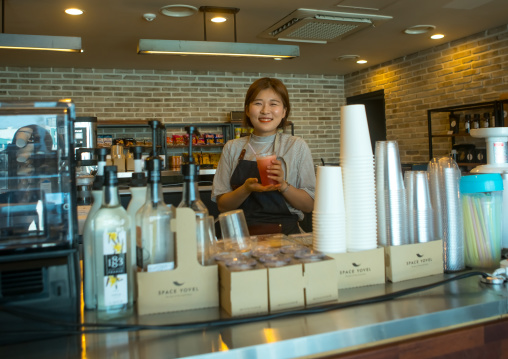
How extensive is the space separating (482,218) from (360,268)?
16.0 inches

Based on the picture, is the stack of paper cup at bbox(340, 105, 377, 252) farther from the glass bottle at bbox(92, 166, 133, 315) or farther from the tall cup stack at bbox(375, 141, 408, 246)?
the glass bottle at bbox(92, 166, 133, 315)

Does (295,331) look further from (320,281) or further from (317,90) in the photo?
(317,90)

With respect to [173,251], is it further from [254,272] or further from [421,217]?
[421,217]

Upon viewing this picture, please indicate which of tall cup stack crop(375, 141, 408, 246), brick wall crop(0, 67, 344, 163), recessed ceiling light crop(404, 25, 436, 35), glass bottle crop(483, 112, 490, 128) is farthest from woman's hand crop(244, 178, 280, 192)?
brick wall crop(0, 67, 344, 163)

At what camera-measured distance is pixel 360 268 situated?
121 cm

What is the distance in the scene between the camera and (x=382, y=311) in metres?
1.04

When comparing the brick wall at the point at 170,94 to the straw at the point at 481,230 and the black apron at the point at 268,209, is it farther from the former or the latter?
the straw at the point at 481,230

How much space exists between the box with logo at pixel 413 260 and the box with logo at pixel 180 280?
0.47 m

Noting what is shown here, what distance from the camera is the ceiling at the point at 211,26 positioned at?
182 inches

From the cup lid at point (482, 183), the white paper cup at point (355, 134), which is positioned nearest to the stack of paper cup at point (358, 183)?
the white paper cup at point (355, 134)

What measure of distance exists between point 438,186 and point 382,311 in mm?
473

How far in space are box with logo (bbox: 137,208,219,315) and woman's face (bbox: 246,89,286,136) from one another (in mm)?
1299

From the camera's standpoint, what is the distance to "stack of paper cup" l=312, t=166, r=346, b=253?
1190 mm

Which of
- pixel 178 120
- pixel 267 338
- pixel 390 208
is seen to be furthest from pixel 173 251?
pixel 178 120
